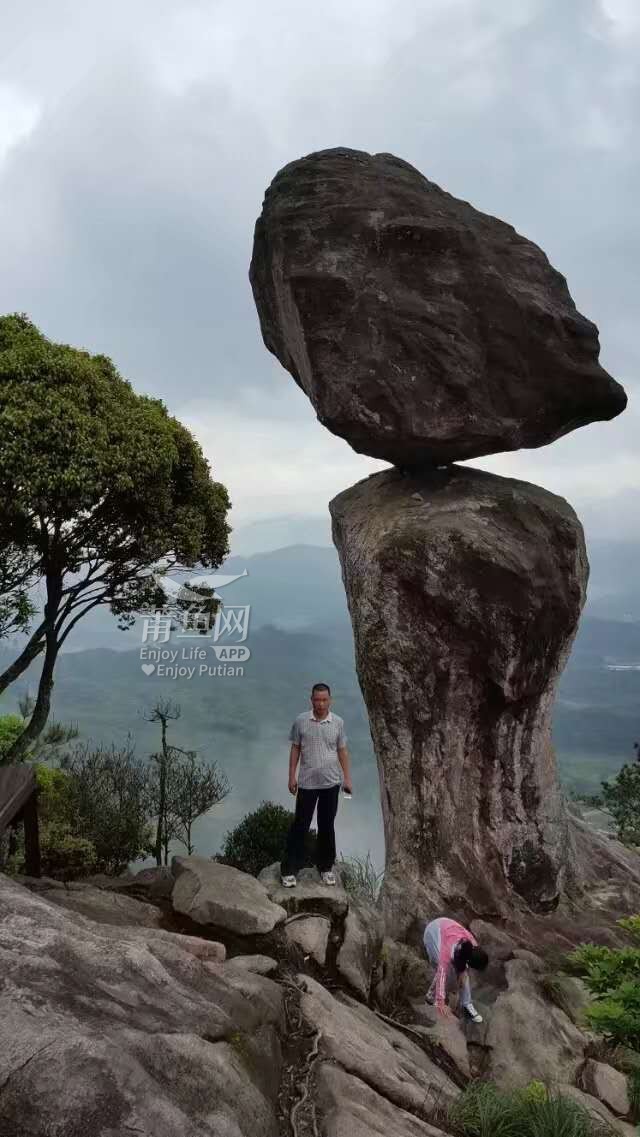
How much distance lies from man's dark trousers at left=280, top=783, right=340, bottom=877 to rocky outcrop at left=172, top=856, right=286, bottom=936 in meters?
0.56

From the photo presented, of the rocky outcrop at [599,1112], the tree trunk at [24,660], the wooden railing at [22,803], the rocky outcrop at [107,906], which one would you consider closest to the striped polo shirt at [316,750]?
the rocky outcrop at [107,906]

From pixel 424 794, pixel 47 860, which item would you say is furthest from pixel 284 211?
pixel 47 860

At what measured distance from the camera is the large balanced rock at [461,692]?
9086 millimetres

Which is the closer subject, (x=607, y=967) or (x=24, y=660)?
(x=607, y=967)

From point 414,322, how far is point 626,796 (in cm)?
2105

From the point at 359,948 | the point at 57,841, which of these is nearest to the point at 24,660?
the point at 57,841

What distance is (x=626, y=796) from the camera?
25000 mm

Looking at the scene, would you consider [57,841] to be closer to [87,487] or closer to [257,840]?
[257,840]

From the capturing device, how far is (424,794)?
9266mm

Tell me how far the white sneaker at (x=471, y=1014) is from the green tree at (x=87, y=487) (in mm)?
7612

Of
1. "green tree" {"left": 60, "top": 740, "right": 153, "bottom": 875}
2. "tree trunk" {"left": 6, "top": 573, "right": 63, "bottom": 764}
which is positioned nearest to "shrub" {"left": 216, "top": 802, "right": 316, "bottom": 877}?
"green tree" {"left": 60, "top": 740, "right": 153, "bottom": 875}

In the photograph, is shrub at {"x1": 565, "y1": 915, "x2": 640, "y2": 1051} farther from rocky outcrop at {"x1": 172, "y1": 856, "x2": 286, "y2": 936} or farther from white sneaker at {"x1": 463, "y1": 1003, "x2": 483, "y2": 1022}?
rocky outcrop at {"x1": 172, "y1": 856, "x2": 286, "y2": 936}

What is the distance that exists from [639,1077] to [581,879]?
11.5 feet

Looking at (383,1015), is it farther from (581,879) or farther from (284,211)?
(284,211)
